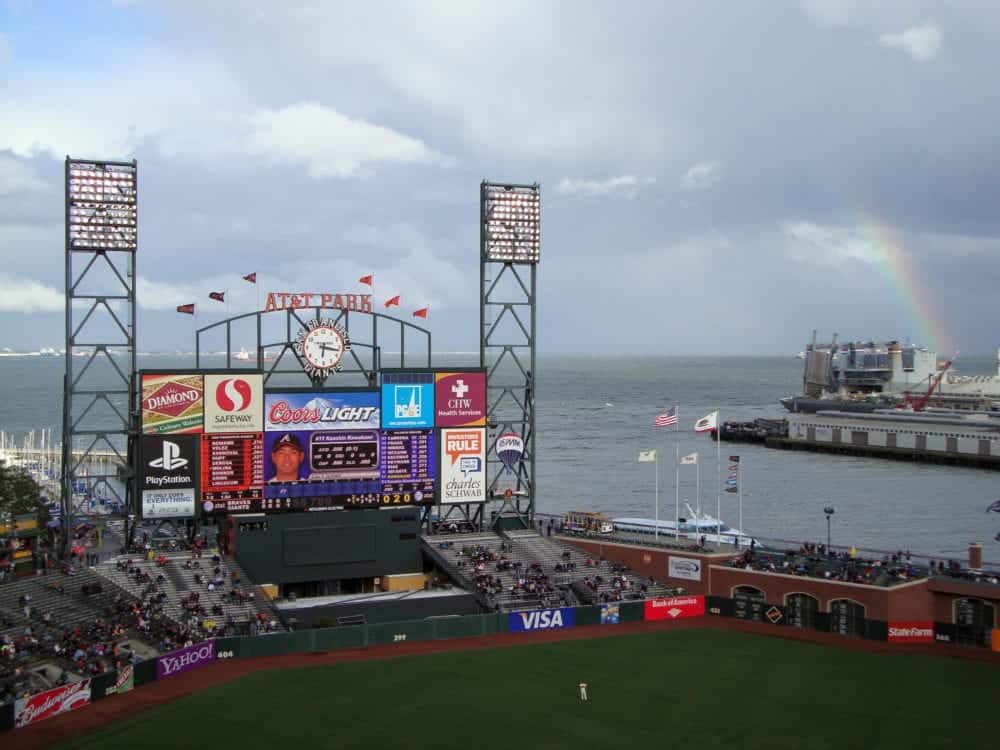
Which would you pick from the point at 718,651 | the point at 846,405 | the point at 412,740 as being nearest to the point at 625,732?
the point at 412,740

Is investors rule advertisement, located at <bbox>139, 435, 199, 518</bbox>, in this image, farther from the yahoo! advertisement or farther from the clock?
the yahoo! advertisement

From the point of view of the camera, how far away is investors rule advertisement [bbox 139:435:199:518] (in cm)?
4075

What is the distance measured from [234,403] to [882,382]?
465 ft

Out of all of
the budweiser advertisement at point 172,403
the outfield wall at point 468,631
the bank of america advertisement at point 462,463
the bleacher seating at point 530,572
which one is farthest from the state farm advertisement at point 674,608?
the budweiser advertisement at point 172,403

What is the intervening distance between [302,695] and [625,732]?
34.0ft

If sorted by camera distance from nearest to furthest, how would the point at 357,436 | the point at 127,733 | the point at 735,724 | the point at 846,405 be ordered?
1. the point at 127,733
2. the point at 735,724
3. the point at 357,436
4. the point at 846,405

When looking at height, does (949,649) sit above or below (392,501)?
below

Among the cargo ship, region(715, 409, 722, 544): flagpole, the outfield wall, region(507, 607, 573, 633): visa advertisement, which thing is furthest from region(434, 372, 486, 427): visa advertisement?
the cargo ship

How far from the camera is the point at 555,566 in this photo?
45906 millimetres

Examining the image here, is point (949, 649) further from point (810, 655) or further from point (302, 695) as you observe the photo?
point (302, 695)

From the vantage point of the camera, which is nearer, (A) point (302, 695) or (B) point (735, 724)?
(B) point (735, 724)

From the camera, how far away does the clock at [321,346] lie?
4288cm

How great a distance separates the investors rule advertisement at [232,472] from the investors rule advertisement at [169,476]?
0.48 meters

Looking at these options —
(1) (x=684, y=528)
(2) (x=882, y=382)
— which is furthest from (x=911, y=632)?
(2) (x=882, y=382)
